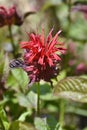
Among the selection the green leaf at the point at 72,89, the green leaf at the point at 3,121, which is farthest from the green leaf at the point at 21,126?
the green leaf at the point at 72,89

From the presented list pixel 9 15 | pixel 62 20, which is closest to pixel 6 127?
pixel 9 15

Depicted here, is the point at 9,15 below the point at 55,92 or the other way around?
the other way around

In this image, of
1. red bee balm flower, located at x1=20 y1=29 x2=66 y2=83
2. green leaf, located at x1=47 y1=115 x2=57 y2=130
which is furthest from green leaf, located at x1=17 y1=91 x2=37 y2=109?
red bee balm flower, located at x1=20 y1=29 x2=66 y2=83

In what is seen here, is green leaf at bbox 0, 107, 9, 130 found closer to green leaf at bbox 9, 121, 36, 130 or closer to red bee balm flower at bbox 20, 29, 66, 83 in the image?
green leaf at bbox 9, 121, 36, 130

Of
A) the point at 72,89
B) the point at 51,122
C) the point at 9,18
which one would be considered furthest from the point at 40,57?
the point at 9,18

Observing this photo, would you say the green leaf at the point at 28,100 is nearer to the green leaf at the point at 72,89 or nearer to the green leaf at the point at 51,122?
the green leaf at the point at 51,122

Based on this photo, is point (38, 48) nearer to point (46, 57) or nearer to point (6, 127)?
point (46, 57)
